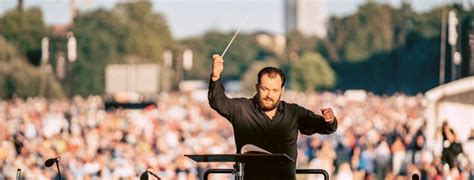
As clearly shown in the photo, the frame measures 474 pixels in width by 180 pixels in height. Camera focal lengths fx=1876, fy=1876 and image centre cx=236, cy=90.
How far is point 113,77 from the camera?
291 feet

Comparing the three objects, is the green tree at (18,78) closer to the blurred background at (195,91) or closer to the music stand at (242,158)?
the blurred background at (195,91)

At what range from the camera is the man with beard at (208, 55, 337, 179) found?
970cm

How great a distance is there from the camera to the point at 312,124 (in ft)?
32.7

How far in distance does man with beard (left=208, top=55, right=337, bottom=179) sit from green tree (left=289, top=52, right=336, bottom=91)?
164 m

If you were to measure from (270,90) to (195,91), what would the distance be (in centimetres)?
13985

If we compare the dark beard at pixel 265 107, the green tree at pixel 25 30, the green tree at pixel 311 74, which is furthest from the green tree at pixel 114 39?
the dark beard at pixel 265 107

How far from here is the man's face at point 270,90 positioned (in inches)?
381

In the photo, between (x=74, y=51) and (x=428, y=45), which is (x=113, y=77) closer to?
(x=74, y=51)

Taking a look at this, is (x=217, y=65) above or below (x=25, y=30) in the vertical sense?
below

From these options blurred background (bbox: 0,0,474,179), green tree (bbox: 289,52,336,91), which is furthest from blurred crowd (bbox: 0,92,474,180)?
green tree (bbox: 289,52,336,91)

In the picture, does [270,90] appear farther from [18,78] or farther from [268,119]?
[18,78]

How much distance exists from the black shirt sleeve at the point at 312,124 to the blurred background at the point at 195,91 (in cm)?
92

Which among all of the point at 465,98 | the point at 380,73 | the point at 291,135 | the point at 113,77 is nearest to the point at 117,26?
the point at 380,73

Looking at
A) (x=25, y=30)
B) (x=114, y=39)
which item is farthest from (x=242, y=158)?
(x=114, y=39)
